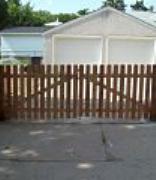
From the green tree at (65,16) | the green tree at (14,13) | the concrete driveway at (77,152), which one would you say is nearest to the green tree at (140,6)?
the green tree at (65,16)

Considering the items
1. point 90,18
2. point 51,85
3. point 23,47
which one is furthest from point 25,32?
point 51,85

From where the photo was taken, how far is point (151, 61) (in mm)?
29391

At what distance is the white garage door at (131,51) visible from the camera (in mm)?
28750

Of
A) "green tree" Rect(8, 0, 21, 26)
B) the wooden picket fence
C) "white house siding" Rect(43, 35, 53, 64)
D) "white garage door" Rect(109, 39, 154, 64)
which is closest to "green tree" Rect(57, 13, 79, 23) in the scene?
"green tree" Rect(8, 0, 21, 26)

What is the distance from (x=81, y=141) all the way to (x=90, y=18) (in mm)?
22005

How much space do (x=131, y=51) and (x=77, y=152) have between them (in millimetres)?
22423

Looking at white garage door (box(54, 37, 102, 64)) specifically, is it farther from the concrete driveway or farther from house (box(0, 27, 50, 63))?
house (box(0, 27, 50, 63))

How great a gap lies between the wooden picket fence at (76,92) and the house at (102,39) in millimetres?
19159

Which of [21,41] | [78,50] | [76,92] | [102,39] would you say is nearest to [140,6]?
[21,41]

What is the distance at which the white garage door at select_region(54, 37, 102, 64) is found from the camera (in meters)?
28.6

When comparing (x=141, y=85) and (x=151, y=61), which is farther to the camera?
(x=151, y=61)

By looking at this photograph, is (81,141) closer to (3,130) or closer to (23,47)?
(3,130)

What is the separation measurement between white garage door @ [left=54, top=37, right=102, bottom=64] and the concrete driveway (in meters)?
19.7

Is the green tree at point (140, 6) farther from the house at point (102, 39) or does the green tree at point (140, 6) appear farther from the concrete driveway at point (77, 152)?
the concrete driveway at point (77, 152)
